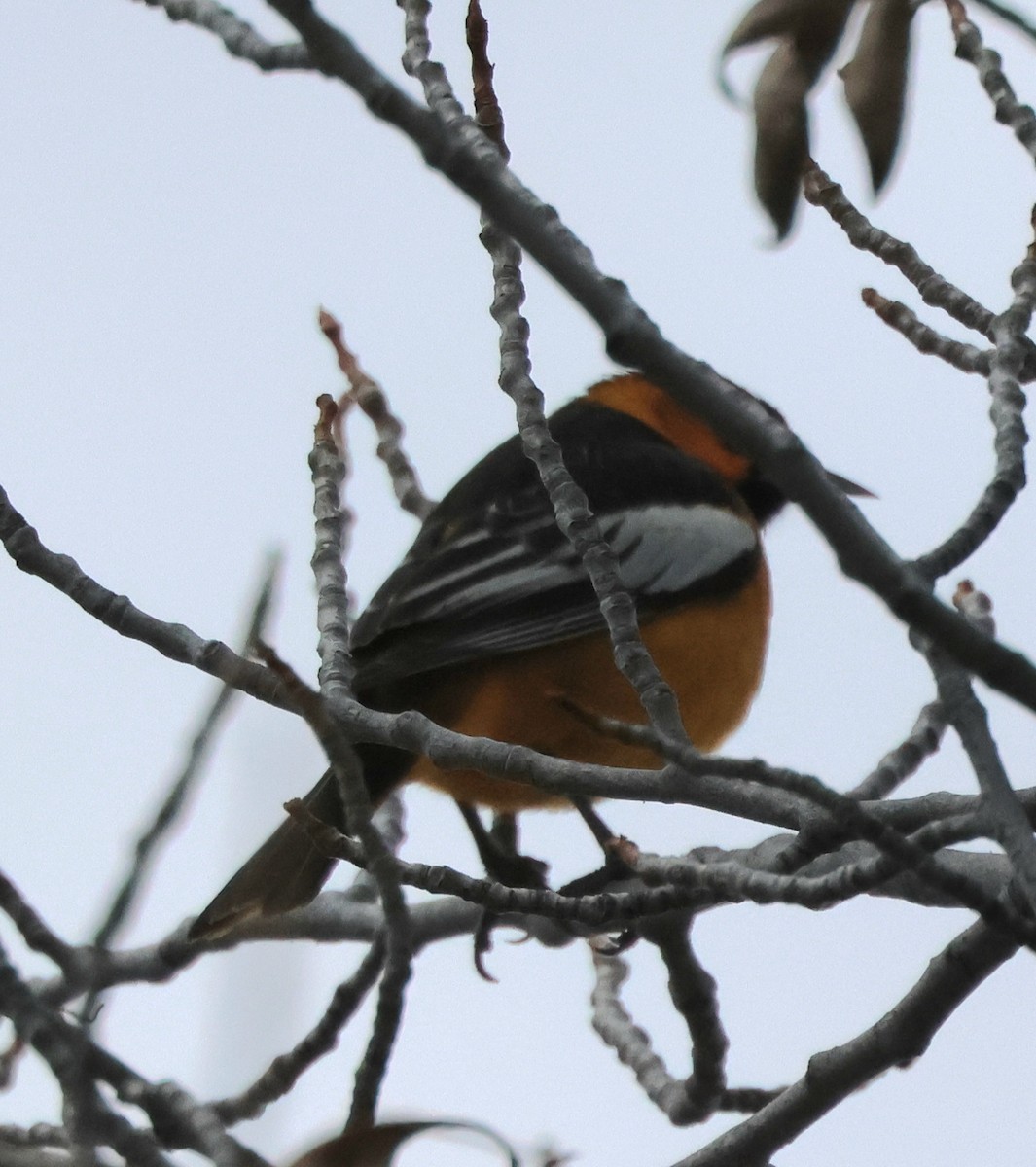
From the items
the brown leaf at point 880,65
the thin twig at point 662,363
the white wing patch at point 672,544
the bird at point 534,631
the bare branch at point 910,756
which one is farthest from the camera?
the white wing patch at point 672,544

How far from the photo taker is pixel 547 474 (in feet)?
8.87

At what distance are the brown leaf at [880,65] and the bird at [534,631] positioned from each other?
205cm

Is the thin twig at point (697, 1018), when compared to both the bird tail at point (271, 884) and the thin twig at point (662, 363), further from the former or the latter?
the thin twig at point (662, 363)

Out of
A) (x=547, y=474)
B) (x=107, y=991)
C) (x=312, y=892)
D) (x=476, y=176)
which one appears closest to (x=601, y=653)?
(x=312, y=892)

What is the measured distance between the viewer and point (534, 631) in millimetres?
4238

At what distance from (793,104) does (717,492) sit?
10.4 ft

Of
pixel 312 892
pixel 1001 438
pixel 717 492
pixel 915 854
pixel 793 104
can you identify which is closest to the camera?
pixel 915 854

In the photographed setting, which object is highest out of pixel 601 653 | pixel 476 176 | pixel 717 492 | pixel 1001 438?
pixel 717 492

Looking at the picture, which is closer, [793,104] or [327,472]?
[793,104]

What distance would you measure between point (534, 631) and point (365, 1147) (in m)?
2.44

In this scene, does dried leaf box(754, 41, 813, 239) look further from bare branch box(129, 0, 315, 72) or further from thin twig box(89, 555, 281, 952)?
thin twig box(89, 555, 281, 952)

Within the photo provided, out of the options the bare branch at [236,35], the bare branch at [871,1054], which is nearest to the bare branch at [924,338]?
the bare branch at [871,1054]

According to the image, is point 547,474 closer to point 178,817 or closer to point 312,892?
point 178,817

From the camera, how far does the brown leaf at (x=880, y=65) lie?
83.0 inches
